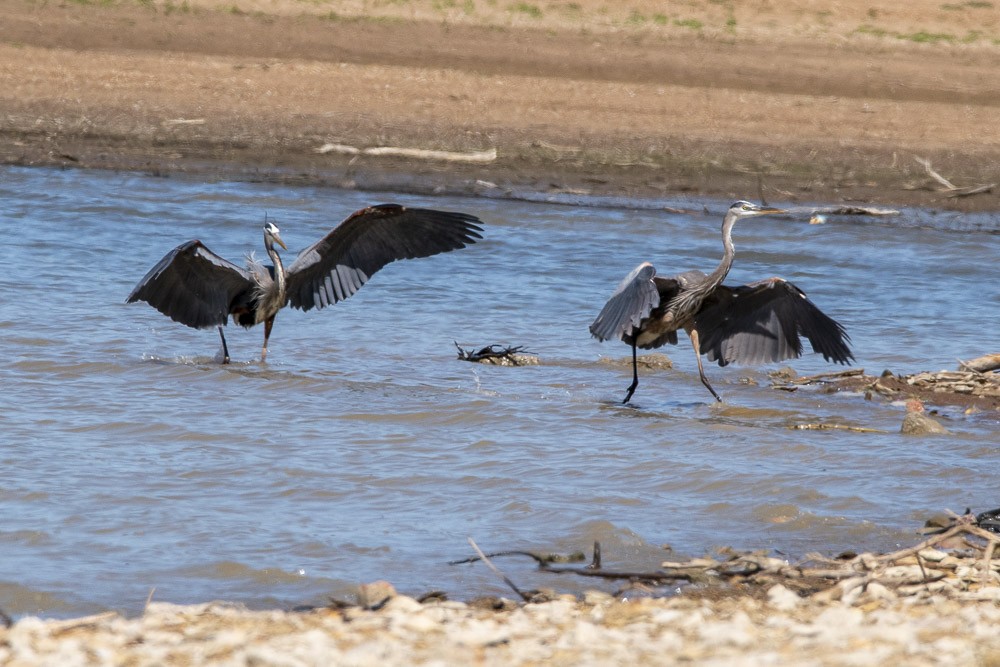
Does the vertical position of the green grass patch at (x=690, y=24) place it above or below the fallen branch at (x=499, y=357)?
above

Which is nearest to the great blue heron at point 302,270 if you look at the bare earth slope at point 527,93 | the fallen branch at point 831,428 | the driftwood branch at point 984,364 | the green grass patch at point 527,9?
the fallen branch at point 831,428

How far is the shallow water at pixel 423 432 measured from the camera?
5750 millimetres

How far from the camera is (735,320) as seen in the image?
9.10 m

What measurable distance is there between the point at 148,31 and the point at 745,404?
14.2 meters

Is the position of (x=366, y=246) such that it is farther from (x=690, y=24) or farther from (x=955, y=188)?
(x=690, y=24)

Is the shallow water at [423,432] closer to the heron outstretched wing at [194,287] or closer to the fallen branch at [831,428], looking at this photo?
the fallen branch at [831,428]

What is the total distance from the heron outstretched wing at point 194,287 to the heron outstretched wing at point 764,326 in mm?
3081

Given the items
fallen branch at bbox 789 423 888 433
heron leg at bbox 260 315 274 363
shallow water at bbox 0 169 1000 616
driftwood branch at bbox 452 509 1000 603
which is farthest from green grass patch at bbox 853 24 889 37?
driftwood branch at bbox 452 509 1000 603

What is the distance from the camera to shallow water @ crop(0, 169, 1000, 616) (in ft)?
18.9

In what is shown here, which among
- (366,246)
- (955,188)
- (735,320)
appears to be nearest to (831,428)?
(735,320)

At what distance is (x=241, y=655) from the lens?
3.95 meters

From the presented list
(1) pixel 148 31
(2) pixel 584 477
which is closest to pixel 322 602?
(2) pixel 584 477

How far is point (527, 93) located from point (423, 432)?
11.8 metres

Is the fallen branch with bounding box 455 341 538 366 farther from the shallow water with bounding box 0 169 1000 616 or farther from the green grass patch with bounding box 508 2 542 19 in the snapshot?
→ the green grass patch with bounding box 508 2 542 19
